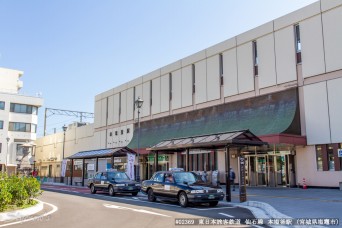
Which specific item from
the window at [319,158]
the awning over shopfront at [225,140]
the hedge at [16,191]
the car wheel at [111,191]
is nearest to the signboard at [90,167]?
the car wheel at [111,191]

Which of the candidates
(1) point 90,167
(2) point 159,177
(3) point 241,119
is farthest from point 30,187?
(1) point 90,167

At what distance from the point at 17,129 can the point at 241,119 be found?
4572 centimetres

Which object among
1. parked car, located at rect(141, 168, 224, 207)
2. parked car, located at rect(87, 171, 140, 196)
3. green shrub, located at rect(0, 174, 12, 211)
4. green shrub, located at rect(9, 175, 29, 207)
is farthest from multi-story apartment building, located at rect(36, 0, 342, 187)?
green shrub, located at rect(0, 174, 12, 211)

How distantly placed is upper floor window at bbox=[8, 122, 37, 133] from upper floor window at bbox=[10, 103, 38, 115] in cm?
230

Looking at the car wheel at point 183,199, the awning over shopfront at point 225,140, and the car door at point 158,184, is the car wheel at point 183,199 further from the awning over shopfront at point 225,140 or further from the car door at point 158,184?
the awning over shopfront at point 225,140

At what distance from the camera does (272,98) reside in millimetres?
30219

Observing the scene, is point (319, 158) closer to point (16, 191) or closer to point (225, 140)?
point (225, 140)

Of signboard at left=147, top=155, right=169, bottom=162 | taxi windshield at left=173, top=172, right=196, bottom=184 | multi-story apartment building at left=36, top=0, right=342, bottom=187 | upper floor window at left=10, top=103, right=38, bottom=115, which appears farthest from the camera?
upper floor window at left=10, top=103, right=38, bottom=115

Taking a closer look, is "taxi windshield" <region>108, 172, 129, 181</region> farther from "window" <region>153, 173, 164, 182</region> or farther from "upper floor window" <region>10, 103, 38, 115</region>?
"upper floor window" <region>10, 103, 38, 115</region>

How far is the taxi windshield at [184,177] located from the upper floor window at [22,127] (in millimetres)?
52740

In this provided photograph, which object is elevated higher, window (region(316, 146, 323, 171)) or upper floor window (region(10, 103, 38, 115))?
upper floor window (region(10, 103, 38, 115))

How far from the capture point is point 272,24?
30938 mm

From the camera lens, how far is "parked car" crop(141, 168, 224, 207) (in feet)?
53.8

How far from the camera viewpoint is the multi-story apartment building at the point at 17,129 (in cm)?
6206
